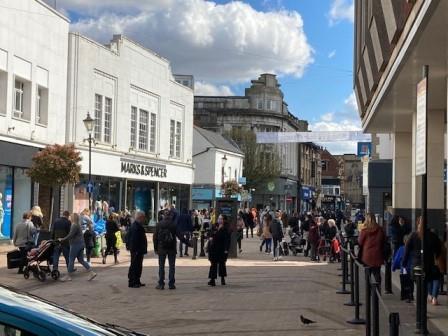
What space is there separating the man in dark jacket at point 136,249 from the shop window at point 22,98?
49.2 feet

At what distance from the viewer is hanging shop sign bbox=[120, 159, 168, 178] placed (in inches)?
1619

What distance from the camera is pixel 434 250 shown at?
11.9m

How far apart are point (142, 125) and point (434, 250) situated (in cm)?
3391

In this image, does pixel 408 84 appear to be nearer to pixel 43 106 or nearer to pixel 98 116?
pixel 43 106

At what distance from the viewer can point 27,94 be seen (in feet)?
96.5

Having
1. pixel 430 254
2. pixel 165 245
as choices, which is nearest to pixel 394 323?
pixel 430 254

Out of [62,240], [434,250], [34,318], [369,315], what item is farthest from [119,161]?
[34,318]

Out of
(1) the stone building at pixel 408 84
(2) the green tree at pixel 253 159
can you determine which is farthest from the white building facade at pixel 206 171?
(1) the stone building at pixel 408 84

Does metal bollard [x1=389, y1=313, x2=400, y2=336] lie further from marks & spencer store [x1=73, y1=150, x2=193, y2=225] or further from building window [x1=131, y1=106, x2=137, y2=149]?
building window [x1=131, y1=106, x2=137, y2=149]

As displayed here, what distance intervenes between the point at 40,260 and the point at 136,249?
2.57 metres

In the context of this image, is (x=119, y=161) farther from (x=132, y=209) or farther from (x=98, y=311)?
(x=98, y=311)

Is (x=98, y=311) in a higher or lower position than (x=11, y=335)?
lower

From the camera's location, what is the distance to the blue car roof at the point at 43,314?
3256mm

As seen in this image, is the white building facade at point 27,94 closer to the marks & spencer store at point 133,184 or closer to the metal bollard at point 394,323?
Answer: the marks & spencer store at point 133,184
